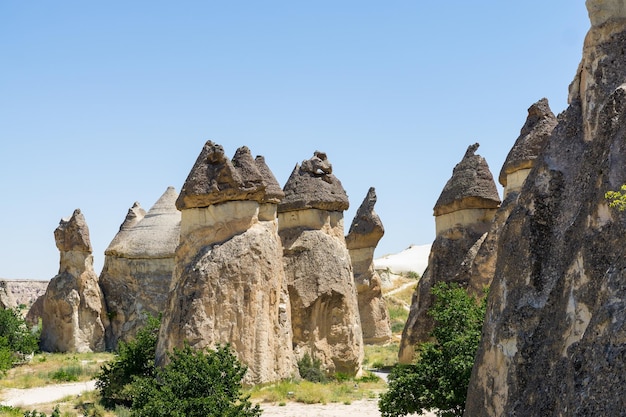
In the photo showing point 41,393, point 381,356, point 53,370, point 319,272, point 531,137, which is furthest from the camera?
point 381,356

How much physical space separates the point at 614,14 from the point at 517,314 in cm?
244

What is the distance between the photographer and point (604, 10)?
610 centimetres

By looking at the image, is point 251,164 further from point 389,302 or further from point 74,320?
point 389,302

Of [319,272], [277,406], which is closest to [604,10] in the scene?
[277,406]

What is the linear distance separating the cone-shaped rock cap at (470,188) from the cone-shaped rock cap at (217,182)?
5105mm

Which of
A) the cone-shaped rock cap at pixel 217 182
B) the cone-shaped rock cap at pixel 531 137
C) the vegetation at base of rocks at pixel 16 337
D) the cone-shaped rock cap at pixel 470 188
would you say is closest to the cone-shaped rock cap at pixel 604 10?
the cone-shaped rock cap at pixel 217 182

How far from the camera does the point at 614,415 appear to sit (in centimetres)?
384

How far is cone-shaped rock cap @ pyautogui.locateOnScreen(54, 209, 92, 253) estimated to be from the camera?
78.7 ft

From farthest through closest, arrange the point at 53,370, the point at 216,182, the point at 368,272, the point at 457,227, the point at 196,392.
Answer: the point at 368,272, the point at 53,370, the point at 457,227, the point at 216,182, the point at 196,392

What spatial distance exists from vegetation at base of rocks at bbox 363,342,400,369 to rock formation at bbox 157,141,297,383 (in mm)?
5359

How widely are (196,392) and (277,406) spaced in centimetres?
328

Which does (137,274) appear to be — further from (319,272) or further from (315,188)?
(319,272)

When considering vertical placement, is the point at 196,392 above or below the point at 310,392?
above

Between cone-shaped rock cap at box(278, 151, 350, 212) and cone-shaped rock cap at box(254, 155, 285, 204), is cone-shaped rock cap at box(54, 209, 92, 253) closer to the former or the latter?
cone-shaped rock cap at box(278, 151, 350, 212)
